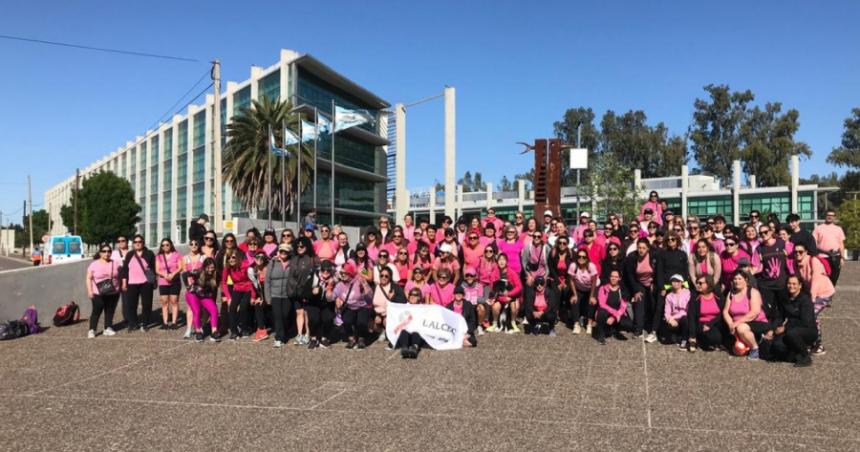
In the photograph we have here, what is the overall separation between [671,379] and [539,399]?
68.9 inches

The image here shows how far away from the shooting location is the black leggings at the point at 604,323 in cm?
909

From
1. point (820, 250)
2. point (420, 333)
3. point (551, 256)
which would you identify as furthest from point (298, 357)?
point (820, 250)

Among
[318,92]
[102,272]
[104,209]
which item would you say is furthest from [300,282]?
[104,209]

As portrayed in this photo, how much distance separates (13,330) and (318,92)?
38330mm

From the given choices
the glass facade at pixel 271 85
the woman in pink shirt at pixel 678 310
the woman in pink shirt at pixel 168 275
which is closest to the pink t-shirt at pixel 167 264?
the woman in pink shirt at pixel 168 275

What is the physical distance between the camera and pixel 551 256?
10.2 metres

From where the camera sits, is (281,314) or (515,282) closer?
(281,314)

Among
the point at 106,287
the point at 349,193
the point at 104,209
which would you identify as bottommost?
the point at 106,287

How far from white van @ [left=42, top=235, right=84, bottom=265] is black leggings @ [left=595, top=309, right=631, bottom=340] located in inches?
1306

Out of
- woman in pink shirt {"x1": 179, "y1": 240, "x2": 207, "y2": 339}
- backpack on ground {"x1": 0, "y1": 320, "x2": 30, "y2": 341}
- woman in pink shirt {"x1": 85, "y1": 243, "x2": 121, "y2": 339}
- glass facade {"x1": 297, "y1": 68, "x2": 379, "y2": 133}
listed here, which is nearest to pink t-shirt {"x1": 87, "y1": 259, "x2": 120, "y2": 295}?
woman in pink shirt {"x1": 85, "y1": 243, "x2": 121, "y2": 339}

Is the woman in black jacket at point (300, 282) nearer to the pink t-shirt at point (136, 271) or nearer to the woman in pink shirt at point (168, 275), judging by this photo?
the woman in pink shirt at point (168, 275)

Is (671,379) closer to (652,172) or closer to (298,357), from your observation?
(298,357)

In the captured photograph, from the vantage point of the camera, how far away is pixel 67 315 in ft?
40.2

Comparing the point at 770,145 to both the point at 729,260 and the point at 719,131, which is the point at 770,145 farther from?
the point at 729,260
